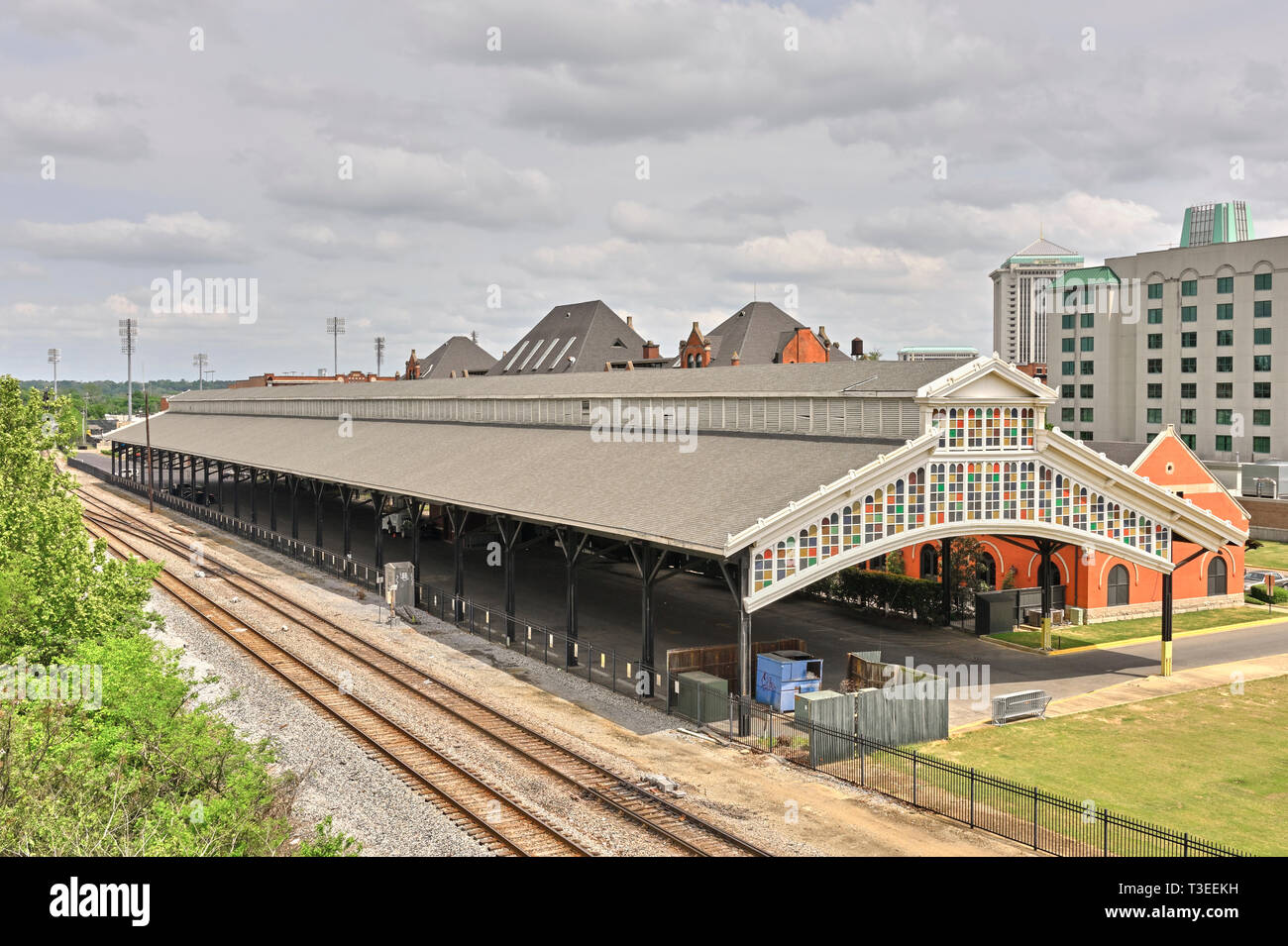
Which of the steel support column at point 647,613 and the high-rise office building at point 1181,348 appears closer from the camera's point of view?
the steel support column at point 647,613

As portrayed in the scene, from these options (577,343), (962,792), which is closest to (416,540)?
(962,792)

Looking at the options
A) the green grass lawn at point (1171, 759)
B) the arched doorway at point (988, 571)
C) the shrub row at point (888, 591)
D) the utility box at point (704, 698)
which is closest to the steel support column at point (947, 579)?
the shrub row at point (888, 591)

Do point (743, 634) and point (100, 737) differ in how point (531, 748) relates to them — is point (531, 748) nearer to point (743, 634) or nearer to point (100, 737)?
point (743, 634)

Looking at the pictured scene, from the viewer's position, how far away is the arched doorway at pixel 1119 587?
43375mm

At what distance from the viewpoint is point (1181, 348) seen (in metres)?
95.3

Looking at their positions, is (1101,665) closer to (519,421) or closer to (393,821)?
(393,821)

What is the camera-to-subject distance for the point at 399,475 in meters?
46.9

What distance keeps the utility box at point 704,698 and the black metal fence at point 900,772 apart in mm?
27

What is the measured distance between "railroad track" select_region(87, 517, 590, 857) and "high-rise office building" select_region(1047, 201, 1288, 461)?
75.7 metres

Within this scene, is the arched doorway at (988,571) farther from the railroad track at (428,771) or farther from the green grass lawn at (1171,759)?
the railroad track at (428,771)

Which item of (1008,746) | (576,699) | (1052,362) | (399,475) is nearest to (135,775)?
(576,699)

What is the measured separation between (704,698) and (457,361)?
101 metres

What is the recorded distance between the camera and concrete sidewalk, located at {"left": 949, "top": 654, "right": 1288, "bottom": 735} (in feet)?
99.5
